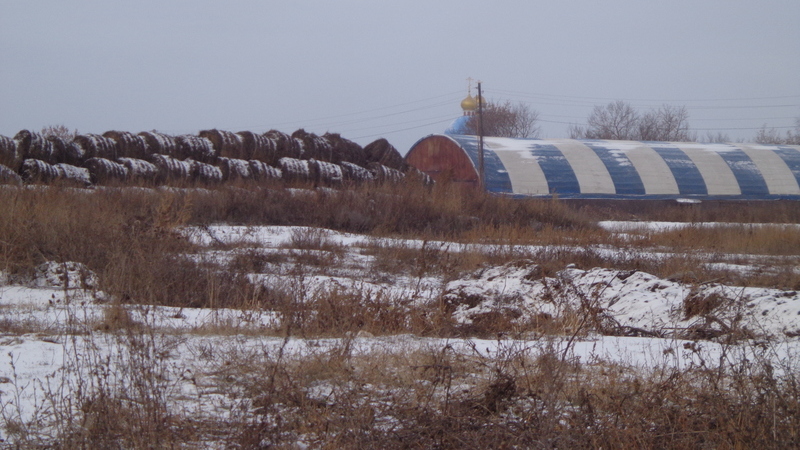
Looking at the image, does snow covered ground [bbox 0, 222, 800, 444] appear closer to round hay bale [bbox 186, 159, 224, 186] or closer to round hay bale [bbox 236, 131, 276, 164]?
round hay bale [bbox 186, 159, 224, 186]

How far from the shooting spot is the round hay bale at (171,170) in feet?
60.6

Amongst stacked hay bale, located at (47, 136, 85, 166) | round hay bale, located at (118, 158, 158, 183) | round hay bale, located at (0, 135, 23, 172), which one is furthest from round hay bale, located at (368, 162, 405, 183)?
round hay bale, located at (0, 135, 23, 172)

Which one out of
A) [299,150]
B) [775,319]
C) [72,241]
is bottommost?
[775,319]

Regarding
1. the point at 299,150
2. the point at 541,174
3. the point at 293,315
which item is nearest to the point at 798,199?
the point at 541,174

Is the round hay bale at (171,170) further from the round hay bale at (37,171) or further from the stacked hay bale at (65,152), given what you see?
the round hay bale at (37,171)

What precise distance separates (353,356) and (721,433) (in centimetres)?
266

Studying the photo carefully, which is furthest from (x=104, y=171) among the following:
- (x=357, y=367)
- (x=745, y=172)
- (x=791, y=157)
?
(x=791, y=157)

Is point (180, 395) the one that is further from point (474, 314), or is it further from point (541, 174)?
point (541, 174)

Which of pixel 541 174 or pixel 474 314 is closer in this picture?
pixel 474 314

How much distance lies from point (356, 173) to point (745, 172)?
19976mm

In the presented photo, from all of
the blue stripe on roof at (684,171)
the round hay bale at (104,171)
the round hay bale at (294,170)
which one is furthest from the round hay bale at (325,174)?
the blue stripe on roof at (684,171)

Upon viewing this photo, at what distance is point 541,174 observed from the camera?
92.4ft

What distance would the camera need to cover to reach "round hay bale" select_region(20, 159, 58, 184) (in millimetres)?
15962

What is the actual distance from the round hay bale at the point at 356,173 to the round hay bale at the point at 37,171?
876 centimetres
